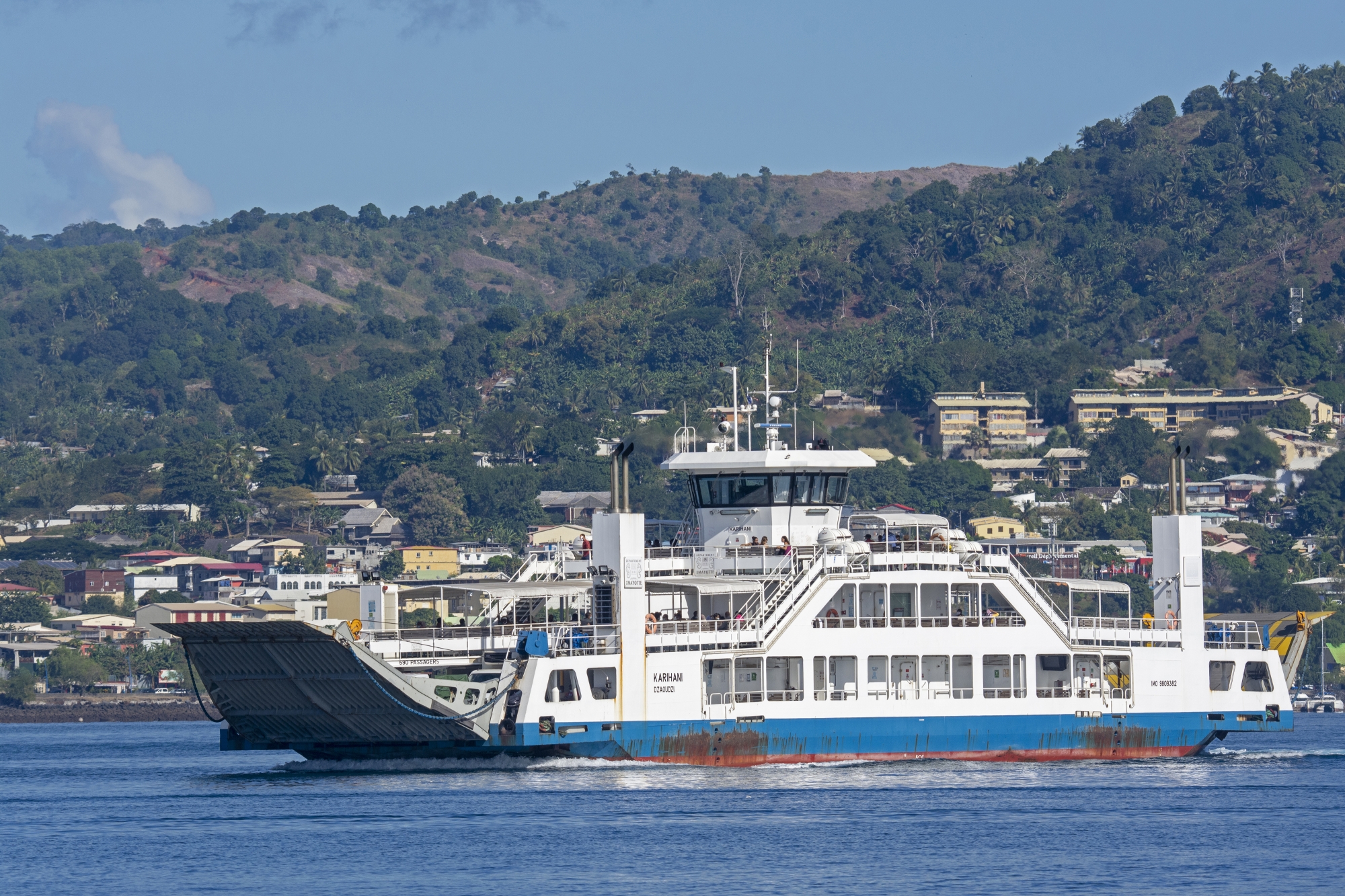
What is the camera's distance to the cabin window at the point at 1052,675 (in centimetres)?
4991

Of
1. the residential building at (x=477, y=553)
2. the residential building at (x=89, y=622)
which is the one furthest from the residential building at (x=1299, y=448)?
the residential building at (x=89, y=622)

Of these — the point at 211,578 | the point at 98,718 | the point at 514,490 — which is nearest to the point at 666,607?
the point at 98,718

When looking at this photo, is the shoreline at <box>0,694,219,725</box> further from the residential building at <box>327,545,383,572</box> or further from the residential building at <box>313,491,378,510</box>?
the residential building at <box>313,491,378,510</box>

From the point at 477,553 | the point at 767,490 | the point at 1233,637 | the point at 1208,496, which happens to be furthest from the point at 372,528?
the point at 1233,637

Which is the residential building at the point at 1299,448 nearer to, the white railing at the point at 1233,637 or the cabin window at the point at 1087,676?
the white railing at the point at 1233,637

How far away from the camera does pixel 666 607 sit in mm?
50156

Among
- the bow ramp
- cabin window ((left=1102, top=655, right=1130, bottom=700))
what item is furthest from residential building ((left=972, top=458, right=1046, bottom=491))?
the bow ramp

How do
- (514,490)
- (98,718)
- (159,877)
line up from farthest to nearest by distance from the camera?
1. (514,490)
2. (98,718)
3. (159,877)

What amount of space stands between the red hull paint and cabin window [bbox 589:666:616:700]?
1330 millimetres

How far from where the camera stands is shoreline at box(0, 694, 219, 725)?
121188 mm

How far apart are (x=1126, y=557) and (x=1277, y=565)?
10358 millimetres

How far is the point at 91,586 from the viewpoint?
16200cm

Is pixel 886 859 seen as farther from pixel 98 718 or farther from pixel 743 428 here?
pixel 743 428

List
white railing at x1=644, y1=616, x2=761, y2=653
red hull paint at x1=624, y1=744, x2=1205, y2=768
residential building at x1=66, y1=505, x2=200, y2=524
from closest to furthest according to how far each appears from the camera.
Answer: white railing at x1=644, y1=616, x2=761, y2=653 → red hull paint at x1=624, y1=744, x2=1205, y2=768 → residential building at x1=66, y1=505, x2=200, y2=524
